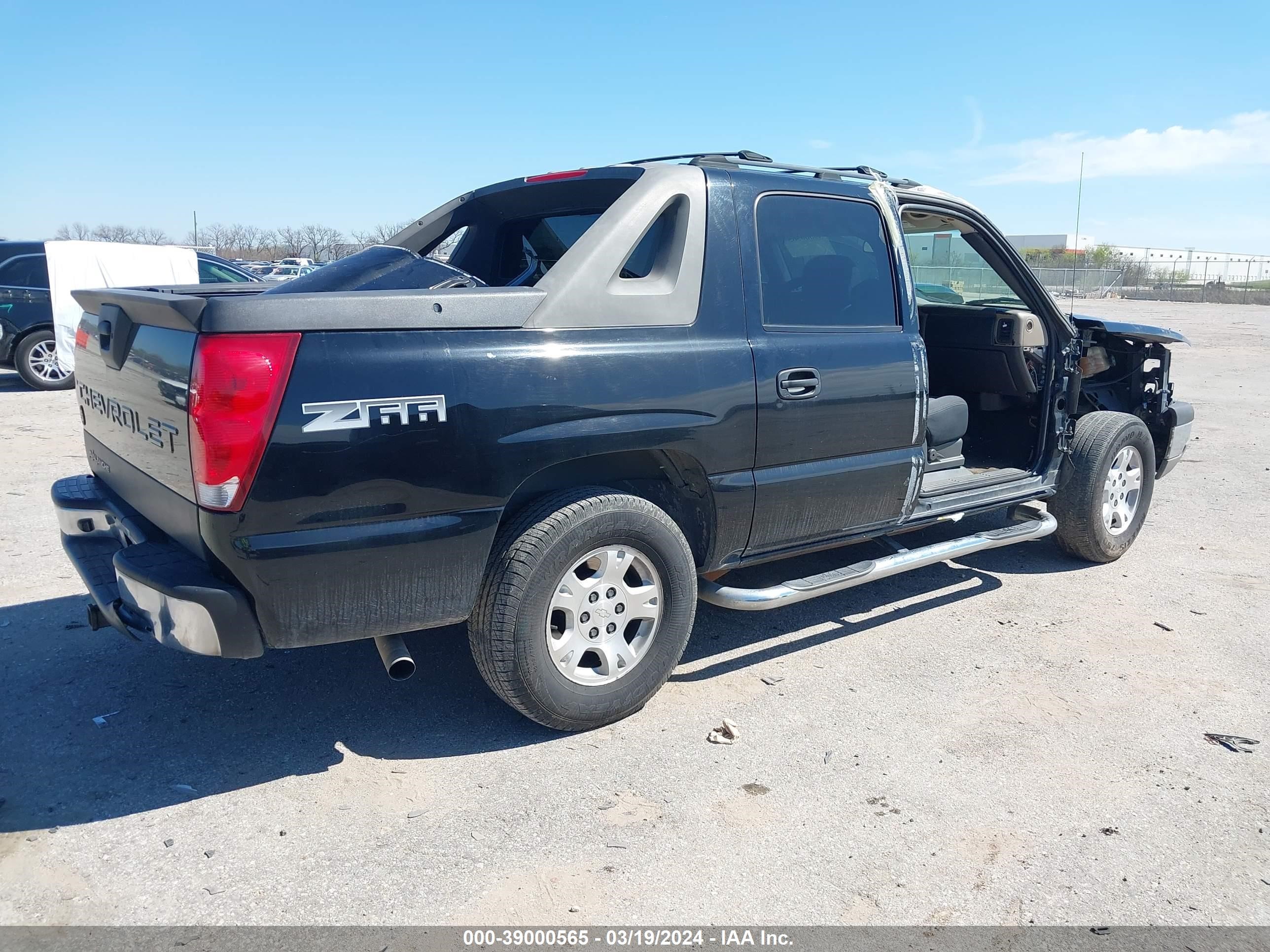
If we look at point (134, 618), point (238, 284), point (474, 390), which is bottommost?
point (134, 618)

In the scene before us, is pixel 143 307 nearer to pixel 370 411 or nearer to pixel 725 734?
pixel 370 411

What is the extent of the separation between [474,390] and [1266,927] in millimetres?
2663

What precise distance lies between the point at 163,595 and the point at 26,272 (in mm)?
11263

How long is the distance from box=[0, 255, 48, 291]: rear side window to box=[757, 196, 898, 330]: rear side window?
1121cm

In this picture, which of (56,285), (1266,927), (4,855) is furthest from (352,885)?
(56,285)

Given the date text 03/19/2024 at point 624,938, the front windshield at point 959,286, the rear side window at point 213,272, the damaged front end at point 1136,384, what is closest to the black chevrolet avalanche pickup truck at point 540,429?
the front windshield at point 959,286

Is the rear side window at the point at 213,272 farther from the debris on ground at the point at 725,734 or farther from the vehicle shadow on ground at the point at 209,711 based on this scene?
the debris on ground at the point at 725,734

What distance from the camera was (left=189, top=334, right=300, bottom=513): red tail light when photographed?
8.97 ft

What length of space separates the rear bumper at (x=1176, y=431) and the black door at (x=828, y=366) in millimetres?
2612

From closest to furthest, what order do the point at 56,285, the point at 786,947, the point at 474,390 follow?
the point at 786,947 < the point at 474,390 < the point at 56,285

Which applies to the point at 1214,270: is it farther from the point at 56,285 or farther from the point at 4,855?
the point at 4,855

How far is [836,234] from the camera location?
4.25 metres

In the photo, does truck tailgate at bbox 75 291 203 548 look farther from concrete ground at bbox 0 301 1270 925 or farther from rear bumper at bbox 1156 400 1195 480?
rear bumper at bbox 1156 400 1195 480

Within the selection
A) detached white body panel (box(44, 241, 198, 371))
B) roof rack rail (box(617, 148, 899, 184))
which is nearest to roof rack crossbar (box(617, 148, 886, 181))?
roof rack rail (box(617, 148, 899, 184))
